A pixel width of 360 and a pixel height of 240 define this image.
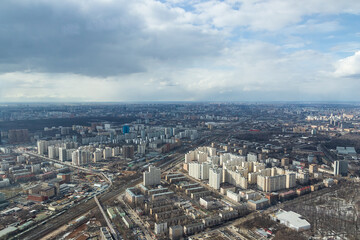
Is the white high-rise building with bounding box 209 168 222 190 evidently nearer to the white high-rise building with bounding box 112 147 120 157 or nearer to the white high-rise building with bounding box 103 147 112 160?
the white high-rise building with bounding box 103 147 112 160

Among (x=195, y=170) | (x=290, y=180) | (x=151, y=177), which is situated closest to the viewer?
(x=290, y=180)

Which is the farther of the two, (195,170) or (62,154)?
(62,154)

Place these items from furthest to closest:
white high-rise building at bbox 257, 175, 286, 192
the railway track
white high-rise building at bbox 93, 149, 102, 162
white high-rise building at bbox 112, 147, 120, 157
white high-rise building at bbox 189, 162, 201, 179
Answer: white high-rise building at bbox 112, 147, 120, 157
white high-rise building at bbox 93, 149, 102, 162
white high-rise building at bbox 189, 162, 201, 179
white high-rise building at bbox 257, 175, 286, 192
the railway track

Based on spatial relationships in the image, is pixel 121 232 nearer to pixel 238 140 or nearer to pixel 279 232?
pixel 279 232

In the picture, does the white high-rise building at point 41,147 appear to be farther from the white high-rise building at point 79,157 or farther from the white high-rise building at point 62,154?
the white high-rise building at point 79,157

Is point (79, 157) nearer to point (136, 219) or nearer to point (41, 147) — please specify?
point (41, 147)

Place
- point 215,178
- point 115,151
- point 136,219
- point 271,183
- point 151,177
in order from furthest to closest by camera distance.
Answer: point 115,151 < point 151,177 < point 215,178 < point 271,183 < point 136,219

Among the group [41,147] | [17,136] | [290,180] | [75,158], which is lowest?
[290,180]

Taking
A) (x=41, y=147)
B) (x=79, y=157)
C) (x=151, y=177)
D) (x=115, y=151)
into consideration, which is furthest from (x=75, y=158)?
(x=151, y=177)

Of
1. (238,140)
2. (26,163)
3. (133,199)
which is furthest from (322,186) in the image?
(26,163)

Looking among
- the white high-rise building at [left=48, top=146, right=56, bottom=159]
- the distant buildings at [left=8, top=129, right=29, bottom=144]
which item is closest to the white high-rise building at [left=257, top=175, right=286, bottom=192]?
the white high-rise building at [left=48, top=146, right=56, bottom=159]

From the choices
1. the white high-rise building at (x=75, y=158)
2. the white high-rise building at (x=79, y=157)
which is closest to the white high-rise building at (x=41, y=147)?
the white high-rise building at (x=75, y=158)
